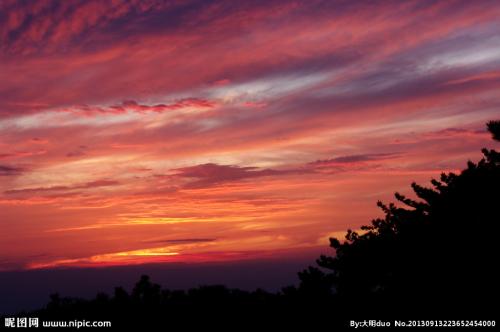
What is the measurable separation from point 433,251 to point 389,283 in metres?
3.49

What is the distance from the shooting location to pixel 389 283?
103ft

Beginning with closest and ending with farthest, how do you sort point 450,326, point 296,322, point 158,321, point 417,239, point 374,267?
point 450,326, point 296,322, point 158,321, point 417,239, point 374,267

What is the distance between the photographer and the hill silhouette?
2678 centimetres

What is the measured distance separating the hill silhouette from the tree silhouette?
0.15 feet

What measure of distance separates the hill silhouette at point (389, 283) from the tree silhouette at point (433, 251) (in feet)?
0.15

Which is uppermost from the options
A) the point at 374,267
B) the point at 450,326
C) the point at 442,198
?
the point at 442,198

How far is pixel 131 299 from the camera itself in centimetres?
3203

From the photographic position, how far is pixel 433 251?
94.8 feet

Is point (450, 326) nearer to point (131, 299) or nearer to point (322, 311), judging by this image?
point (322, 311)

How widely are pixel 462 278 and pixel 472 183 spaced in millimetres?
5330

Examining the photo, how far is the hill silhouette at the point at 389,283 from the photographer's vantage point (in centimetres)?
2678

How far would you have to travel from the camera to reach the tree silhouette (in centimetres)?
2702

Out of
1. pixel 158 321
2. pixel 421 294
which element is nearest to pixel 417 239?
pixel 421 294

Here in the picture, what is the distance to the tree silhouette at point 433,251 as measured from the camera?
1064 inches
